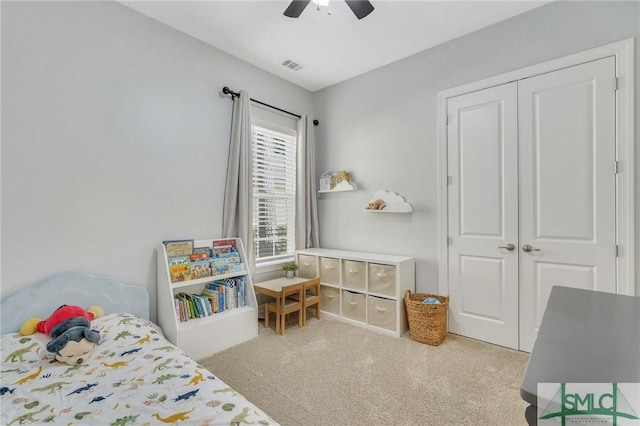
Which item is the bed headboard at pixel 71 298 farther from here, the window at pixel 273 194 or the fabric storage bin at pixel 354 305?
the fabric storage bin at pixel 354 305

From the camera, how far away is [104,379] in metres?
1.46

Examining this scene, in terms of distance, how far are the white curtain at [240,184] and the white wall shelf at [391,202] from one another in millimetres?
1329

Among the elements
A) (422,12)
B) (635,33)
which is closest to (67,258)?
(422,12)

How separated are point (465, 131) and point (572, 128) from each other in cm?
78

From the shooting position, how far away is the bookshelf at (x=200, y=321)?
92.6 inches

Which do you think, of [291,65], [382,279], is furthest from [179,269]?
[291,65]

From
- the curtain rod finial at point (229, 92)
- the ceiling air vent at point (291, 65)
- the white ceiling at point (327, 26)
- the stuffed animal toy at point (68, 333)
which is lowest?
the stuffed animal toy at point (68, 333)

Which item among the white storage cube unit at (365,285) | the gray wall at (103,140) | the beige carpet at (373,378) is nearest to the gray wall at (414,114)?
the white storage cube unit at (365,285)

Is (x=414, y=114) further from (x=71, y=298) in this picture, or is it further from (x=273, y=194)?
(x=71, y=298)

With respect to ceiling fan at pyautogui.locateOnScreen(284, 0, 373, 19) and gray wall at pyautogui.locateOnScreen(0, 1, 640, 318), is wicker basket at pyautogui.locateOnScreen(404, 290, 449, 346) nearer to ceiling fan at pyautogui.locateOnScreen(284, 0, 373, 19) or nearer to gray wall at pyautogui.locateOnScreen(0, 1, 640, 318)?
gray wall at pyautogui.locateOnScreen(0, 1, 640, 318)

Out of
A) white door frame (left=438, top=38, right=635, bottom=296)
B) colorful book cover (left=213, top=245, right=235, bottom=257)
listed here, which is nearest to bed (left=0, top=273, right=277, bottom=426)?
colorful book cover (left=213, top=245, right=235, bottom=257)

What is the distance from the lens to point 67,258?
2.09 metres

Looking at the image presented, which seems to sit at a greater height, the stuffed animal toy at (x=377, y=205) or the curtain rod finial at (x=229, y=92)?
the curtain rod finial at (x=229, y=92)

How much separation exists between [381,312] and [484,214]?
4.39 feet
